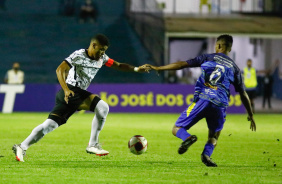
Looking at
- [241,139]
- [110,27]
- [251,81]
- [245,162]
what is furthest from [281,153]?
[110,27]

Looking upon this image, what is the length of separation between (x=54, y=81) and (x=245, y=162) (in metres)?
19.4

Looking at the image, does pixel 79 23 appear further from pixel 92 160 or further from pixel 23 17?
pixel 92 160

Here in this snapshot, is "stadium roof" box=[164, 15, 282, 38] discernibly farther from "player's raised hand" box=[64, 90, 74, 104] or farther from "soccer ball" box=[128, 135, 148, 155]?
"player's raised hand" box=[64, 90, 74, 104]

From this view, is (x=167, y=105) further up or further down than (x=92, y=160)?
further down

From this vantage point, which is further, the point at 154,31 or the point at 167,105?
the point at 154,31

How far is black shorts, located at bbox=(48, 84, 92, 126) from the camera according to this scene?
931cm

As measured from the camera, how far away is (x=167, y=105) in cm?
2330

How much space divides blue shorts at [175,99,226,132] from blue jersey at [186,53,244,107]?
0.08m

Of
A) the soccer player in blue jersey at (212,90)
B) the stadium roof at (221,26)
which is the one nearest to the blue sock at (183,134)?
the soccer player in blue jersey at (212,90)

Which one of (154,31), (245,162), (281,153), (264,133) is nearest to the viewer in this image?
(245,162)

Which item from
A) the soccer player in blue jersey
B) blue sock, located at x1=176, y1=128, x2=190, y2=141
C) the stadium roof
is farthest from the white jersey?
the stadium roof

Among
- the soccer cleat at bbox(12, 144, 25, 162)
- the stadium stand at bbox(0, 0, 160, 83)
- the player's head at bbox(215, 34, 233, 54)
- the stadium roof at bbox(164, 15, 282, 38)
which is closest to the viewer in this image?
the player's head at bbox(215, 34, 233, 54)

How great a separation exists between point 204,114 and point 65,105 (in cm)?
225

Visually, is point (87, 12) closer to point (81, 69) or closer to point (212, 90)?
point (81, 69)
